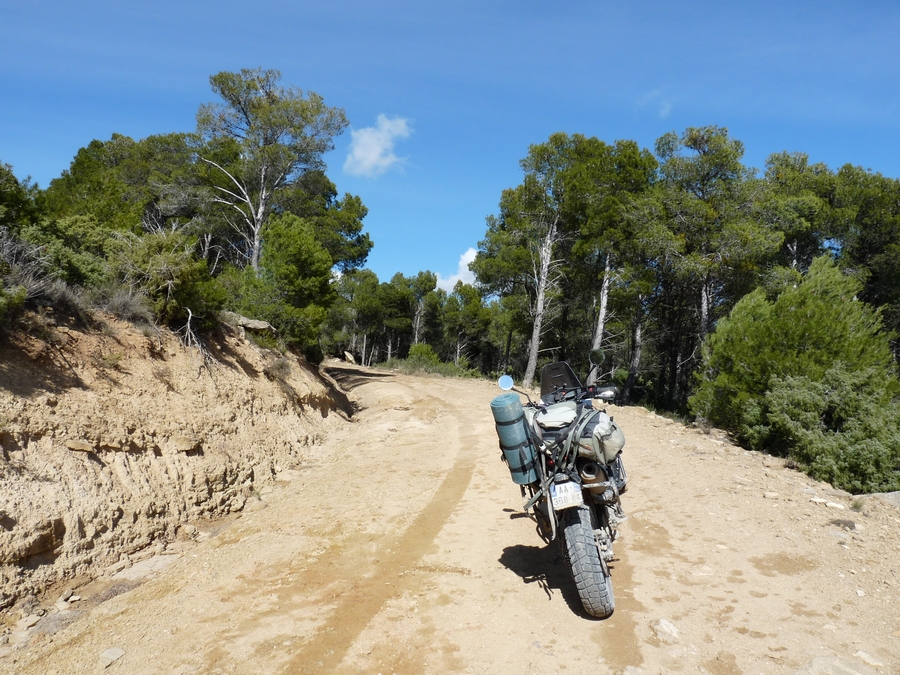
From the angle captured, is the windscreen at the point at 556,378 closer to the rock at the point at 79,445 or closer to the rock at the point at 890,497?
the rock at the point at 890,497

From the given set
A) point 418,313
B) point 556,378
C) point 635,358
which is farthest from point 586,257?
point 418,313

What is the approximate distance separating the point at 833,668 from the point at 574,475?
1946 millimetres

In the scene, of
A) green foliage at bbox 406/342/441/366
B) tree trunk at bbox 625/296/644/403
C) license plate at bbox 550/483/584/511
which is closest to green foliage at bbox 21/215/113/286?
license plate at bbox 550/483/584/511

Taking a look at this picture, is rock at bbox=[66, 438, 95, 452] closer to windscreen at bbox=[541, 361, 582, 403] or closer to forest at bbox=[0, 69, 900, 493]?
forest at bbox=[0, 69, 900, 493]

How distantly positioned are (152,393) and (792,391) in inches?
429

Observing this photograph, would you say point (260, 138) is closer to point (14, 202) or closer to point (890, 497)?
point (14, 202)

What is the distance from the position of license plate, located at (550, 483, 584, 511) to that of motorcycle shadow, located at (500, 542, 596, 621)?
0.94 m

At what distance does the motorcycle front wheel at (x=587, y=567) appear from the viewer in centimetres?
386

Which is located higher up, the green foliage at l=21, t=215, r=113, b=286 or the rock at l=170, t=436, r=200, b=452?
the green foliage at l=21, t=215, r=113, b=286

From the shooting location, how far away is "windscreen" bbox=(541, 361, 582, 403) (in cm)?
541

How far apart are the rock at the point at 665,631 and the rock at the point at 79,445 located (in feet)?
20.6

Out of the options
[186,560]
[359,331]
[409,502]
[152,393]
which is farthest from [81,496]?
[359,331]

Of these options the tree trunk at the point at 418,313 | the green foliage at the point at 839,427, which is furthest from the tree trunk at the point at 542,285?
the tree trunk at the point at 418,313

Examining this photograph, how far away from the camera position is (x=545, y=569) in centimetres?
492
